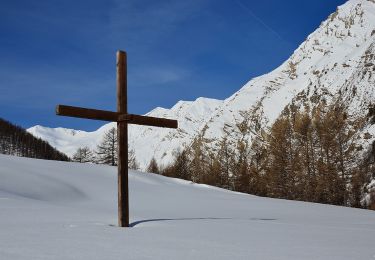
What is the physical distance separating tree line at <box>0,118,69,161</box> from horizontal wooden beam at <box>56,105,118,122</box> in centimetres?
13306

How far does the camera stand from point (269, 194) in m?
44.4

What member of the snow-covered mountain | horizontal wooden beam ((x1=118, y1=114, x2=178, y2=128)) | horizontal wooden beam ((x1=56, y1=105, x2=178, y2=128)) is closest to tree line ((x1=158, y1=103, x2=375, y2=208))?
the snow-covered mountain

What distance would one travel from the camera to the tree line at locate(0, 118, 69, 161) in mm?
135250

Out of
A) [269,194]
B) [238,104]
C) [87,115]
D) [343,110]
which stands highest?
[238,104]

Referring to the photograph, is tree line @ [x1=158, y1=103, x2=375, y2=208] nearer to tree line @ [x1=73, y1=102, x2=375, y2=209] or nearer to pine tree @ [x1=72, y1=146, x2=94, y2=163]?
tree line @ [x1=73, y1=102, x2=375, y2=209]

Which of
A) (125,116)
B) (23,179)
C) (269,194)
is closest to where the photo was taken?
(125,116)

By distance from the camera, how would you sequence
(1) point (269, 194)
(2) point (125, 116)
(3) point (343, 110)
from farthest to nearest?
(3) point (343, 110) → (1) point (269, 194) → (2) point (125, 116)

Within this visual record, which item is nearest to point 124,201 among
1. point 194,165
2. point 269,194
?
point 269,194

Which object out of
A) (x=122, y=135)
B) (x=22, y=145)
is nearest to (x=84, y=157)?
(x=22, y=145)

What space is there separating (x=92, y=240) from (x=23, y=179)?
488 inches

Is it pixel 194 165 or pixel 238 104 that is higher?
pixel 238 104

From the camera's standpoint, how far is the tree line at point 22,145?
444 feet

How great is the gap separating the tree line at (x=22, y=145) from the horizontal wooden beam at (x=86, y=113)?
133061mm

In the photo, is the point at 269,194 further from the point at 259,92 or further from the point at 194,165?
the point at 259,92
